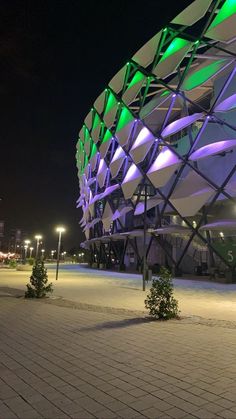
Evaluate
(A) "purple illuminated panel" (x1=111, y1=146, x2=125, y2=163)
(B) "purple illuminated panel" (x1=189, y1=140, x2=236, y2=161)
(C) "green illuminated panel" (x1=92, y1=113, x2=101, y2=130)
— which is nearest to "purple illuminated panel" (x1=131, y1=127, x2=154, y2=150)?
(A) "purple illuminated panel" (x1=111, y1=146, x2=125, y2=163)

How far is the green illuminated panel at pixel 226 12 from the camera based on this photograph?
30.2 meters

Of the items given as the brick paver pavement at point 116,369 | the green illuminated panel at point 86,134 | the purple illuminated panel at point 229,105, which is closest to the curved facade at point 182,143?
the purple illuminated panel at point 229,105

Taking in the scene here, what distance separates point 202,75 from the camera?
32688 millimetres

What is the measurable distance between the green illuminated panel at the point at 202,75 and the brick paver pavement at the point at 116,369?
25.6 m

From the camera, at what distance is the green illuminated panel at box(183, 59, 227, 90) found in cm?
3166

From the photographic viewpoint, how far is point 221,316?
11695 mm

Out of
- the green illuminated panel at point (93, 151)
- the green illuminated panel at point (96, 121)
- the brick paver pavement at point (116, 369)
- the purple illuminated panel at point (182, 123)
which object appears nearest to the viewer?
the brick paver pavement at point (116, 369)

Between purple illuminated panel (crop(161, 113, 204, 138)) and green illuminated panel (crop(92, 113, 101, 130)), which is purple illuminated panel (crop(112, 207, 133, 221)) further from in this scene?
green illuminated panel (crop(92, 113, 101, 130))

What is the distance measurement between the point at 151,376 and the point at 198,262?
112 feet

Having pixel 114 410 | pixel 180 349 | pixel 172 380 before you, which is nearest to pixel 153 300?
pixel 180 349

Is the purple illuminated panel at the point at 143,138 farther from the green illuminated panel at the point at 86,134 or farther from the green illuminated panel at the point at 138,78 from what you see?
the green illuminated panel at the point at 86,134

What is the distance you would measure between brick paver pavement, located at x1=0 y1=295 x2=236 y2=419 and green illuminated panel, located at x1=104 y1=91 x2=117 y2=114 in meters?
38.9

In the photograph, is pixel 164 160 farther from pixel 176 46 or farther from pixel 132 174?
pixel 176 46

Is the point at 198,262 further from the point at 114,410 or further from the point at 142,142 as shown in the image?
the point at 114,410
